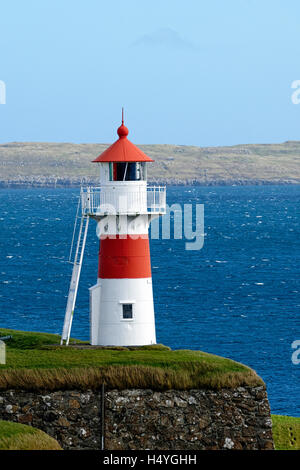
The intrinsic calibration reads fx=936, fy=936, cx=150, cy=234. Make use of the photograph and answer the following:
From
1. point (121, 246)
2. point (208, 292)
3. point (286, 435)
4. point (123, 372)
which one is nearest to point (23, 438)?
point (123, 372)

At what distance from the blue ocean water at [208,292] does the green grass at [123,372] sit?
53.5ft

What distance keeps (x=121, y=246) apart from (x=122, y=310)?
2.16 metres

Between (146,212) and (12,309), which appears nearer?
(146,212)

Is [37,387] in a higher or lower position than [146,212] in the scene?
lower

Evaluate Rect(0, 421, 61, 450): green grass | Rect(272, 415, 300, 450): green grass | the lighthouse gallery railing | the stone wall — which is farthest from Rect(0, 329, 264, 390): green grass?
the lighthouse gallery railing

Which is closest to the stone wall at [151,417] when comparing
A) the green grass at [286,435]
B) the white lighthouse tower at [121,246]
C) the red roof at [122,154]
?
the green grass at [286,435]

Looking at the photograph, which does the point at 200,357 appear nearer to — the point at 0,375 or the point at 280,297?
the point at 0,375

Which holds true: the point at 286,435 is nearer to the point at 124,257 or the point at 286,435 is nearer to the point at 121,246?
the point at 124,257

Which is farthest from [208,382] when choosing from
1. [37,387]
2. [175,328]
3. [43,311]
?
[43,311]

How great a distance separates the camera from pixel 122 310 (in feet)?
103

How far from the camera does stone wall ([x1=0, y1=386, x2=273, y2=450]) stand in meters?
26.9

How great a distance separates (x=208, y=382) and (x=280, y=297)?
51.0 m

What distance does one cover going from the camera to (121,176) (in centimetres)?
3100
